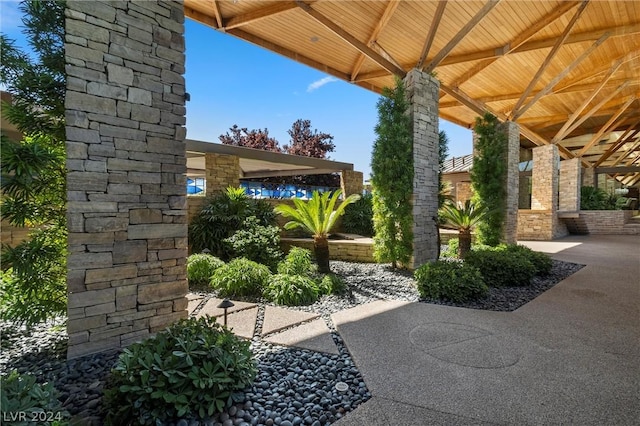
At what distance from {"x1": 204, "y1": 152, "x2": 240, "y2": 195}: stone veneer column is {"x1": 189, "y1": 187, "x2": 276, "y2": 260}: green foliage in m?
0.40

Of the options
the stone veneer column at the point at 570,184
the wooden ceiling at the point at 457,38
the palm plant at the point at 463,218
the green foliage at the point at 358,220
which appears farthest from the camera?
the stone veneer column at the point at 570,184

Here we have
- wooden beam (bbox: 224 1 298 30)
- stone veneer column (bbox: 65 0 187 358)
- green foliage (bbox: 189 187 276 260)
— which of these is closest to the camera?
stone veneer column (bbox: 65 0 187 358)

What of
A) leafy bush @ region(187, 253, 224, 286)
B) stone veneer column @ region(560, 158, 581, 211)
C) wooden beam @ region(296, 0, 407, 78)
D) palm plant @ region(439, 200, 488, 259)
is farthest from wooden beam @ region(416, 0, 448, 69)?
stone veneer column @ region(560, 158, 581, 211)

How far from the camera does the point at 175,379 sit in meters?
1.76

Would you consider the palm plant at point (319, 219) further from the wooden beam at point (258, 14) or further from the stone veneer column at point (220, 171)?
the wooden beam at point (258, 14)

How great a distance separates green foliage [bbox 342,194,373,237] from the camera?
30.4ft

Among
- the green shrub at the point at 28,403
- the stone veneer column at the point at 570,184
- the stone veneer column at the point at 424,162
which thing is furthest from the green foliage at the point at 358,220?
the stone veneer column at the point at 570,184

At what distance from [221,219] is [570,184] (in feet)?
50.0

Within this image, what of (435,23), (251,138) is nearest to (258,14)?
(435,23)

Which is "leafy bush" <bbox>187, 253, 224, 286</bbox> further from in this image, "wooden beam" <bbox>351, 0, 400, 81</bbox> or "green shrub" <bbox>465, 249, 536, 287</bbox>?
"wooden beam" <bbox>351, 0, 400, 81</bbox>

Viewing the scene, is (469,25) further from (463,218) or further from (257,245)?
(257,245)

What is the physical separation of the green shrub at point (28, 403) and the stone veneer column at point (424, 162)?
5.46m

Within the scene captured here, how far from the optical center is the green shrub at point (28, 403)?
1339mm

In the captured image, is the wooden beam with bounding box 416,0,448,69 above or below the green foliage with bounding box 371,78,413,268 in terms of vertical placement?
above
